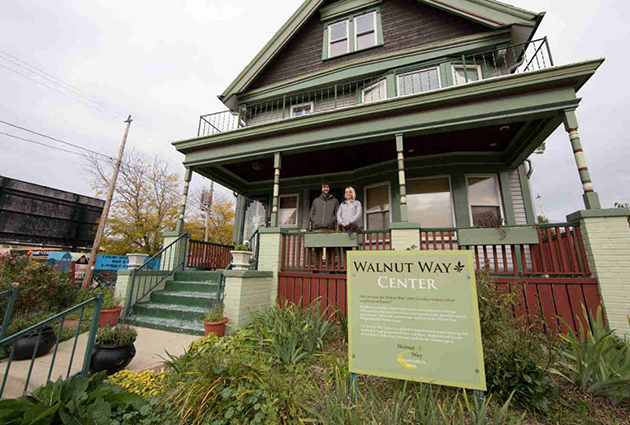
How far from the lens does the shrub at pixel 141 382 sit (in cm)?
220

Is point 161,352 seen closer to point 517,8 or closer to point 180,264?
point 180,264

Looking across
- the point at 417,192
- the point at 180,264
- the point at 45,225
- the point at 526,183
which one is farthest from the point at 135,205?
the point at 526,183

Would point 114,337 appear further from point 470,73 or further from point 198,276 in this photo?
point 470,73

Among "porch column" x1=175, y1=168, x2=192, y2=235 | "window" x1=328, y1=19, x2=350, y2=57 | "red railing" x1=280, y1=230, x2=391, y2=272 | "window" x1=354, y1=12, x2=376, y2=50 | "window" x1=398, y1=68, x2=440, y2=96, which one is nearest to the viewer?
"red railing" x1=280, y1=230, x2=391, y2=272

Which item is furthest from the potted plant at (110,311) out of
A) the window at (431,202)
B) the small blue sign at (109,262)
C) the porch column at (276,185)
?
the small blue sign at (109,262)

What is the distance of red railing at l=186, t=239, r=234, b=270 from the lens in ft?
21.2

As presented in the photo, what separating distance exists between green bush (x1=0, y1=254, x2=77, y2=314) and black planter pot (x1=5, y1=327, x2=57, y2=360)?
185cm

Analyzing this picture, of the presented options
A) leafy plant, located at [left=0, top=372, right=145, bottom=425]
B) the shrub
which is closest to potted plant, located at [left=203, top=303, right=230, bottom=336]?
the shrub

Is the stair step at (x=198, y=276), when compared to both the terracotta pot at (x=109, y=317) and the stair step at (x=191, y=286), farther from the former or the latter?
the terracotta pot at (x=109, y=317)

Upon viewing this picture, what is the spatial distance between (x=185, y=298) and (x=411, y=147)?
230 inches

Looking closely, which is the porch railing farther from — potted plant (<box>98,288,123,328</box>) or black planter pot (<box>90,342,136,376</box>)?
potted plant (<box>98,288,123,328</box>)

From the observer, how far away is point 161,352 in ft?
10.9

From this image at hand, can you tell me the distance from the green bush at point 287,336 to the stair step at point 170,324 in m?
1.15

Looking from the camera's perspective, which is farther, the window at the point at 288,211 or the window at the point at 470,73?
the window at the point at 288,211
